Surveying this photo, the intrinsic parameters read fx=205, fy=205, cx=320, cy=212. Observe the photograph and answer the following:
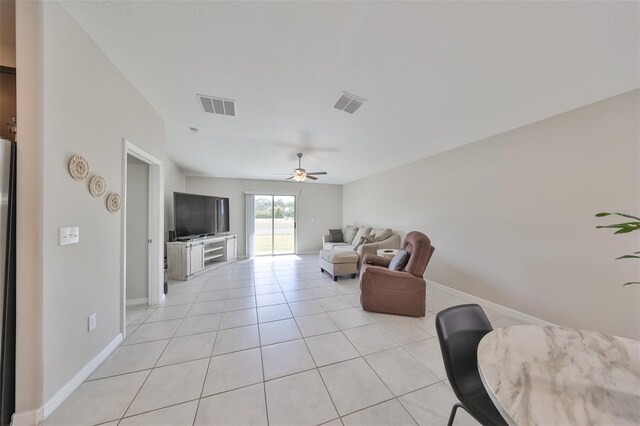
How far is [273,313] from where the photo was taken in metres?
2.87

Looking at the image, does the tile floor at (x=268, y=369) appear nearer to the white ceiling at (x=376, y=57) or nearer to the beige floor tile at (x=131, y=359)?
the beige floor tile at (x=131, y=359)

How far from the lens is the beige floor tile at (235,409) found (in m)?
1.36

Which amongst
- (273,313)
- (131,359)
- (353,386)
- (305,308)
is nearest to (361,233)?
(305,308)

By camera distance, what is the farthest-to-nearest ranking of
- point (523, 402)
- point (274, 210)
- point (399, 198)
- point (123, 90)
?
point (274, 210) < point (399, 198) < point (123, 90) < point (523, 402)

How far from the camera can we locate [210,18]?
4.72 ft

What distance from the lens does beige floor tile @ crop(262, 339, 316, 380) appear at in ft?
5.90

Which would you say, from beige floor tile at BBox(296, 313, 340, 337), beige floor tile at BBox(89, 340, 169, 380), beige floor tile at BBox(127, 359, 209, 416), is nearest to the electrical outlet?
beige floor tile at BBox(89, 340, 169, 380)

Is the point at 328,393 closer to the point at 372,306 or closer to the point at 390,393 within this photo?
the point at 390,393

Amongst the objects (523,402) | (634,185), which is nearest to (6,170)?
(523,402)

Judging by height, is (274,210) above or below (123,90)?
below

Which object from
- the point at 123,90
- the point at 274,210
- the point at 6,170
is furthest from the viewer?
the point at 274,210

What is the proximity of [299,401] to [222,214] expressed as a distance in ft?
17.7

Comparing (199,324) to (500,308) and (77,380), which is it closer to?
(77,380)

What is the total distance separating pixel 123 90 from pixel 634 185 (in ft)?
16.9
